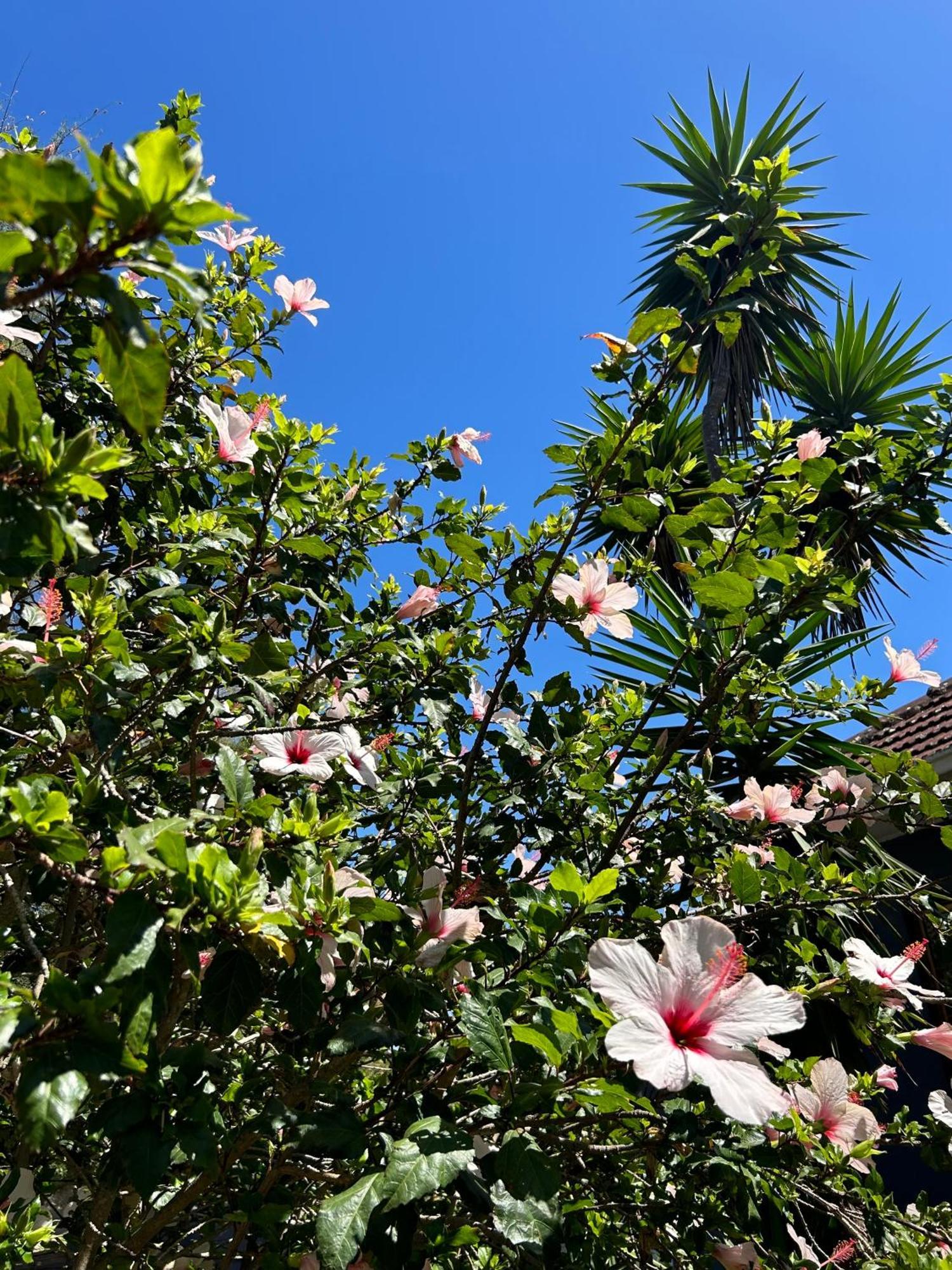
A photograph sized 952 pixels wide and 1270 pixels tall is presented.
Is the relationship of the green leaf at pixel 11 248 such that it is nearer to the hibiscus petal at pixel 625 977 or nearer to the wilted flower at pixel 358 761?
the hibiscus petal at pixel 625 977

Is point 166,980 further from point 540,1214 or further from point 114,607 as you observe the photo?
point 114,607

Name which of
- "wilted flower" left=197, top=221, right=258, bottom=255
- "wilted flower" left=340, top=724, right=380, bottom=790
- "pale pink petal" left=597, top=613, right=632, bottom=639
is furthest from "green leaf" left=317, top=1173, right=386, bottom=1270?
"wilted flower" left=197, top=221, right=258, bottom=255

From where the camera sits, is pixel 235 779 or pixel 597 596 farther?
pixel 597 596

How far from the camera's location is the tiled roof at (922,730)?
668 cm

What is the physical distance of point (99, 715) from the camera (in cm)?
141

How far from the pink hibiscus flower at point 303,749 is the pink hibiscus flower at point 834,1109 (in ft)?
3.18

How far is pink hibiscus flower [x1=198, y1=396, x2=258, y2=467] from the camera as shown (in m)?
2.10

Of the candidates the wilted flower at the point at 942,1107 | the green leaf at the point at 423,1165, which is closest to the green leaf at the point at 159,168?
the green leaf at the point at 423,1165

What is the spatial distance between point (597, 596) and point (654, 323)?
0.54 meters

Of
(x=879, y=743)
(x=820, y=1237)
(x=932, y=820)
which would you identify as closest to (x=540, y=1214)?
(x=932, y=820)

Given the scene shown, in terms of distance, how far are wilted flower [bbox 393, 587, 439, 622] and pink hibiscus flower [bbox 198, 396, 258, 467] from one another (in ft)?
1.54

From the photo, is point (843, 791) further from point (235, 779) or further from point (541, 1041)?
point (235, 779)

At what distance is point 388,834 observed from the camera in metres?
2.06

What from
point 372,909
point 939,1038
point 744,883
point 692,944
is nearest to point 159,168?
point 372,909
